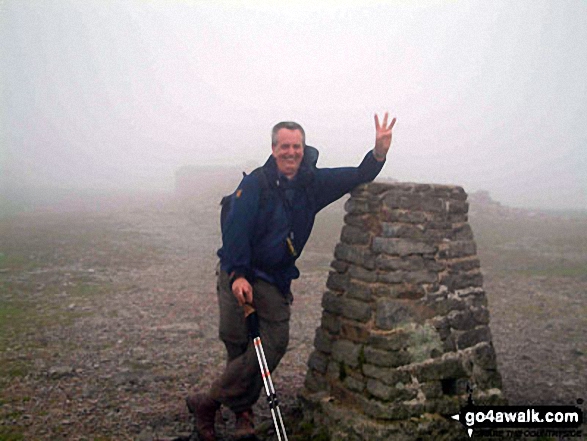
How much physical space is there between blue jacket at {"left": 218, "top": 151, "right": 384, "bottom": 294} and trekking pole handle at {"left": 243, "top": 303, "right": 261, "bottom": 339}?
0.30 metres

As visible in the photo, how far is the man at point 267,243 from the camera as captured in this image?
552 cm

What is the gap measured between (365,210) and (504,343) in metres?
6.86

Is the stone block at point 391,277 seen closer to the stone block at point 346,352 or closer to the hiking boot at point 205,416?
the stone block at point 346,352

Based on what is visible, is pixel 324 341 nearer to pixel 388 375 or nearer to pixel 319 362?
pixel 319 362

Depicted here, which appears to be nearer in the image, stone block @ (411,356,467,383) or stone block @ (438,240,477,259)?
stone block @ (411,356,467,383)

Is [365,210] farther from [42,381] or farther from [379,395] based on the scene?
[42,381]

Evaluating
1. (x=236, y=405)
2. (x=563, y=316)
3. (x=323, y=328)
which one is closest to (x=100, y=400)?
(x=236, y=405)

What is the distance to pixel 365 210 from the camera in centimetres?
619

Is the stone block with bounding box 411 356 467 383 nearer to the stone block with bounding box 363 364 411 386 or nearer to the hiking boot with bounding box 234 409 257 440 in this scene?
the stone block with bounding box 363 364 411 386

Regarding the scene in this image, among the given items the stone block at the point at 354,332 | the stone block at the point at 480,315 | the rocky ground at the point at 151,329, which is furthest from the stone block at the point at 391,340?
the rocky ground at the point at 151,329

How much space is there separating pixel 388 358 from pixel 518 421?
210 centimetres

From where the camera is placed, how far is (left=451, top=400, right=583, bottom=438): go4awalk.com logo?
6164 mm

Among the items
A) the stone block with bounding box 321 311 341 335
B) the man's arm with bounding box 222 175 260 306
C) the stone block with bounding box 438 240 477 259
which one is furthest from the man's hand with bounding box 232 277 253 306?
the stone block with bounding box 438 240 477 259

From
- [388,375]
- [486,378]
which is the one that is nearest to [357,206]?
[388,375]
